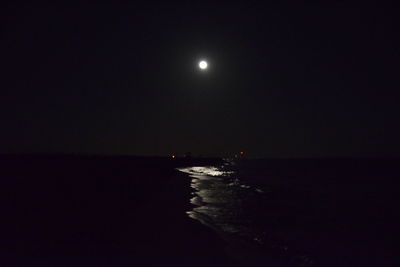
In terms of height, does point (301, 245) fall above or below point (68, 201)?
below

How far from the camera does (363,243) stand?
15742 mm

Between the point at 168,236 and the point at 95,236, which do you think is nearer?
the point at 95,236

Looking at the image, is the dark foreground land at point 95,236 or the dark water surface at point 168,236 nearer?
the dark foreground land at point 95,236

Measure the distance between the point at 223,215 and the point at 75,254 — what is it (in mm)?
12213

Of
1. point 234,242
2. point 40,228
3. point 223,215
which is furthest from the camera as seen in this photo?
point 223,215

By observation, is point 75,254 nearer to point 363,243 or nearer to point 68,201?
point 68,201

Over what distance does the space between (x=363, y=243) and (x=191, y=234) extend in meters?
8.53

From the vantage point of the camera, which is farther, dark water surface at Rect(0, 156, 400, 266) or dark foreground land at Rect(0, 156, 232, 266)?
dark water surface at Rect(0, 156, 400, 266)

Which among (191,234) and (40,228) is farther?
(191,234)

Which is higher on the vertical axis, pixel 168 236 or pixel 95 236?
pixel 95 236

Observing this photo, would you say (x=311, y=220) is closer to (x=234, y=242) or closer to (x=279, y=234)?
(x=279, y=234)

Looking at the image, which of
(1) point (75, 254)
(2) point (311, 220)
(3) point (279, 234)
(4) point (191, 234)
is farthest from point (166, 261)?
(2) point (311, 220)

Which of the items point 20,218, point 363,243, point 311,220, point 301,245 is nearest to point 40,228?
point 20,218

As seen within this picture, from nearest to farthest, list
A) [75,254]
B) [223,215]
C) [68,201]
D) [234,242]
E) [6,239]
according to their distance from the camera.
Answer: [75,254] → [6,239] → [234,242] → [68,201] → [223,215]
